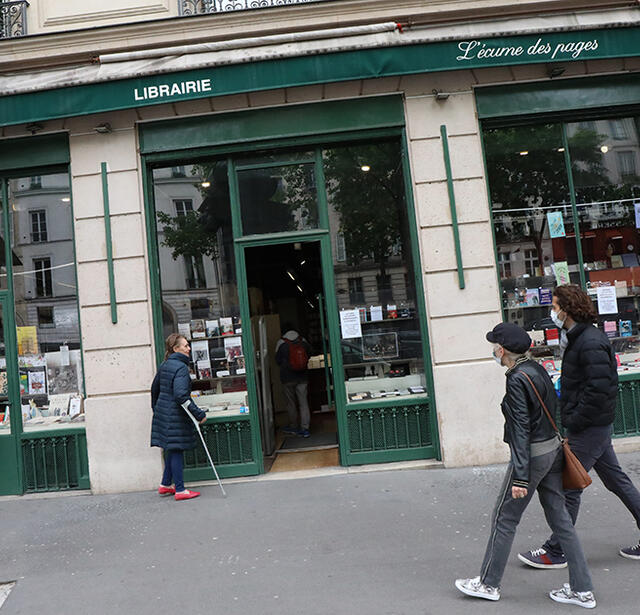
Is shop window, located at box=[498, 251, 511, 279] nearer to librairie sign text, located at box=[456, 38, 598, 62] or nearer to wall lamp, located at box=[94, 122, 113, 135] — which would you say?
librairie sign text, located at box=[456, 38, 598, 62]

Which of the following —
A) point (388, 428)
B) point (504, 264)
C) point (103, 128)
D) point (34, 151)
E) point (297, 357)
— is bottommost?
point (388, 428)

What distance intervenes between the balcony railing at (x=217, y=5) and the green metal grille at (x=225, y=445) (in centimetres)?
505

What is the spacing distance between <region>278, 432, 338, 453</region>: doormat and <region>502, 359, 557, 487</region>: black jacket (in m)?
4.97

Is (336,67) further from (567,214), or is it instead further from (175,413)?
(175,413)

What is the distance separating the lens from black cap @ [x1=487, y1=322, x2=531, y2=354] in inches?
141

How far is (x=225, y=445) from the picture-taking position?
22.6 feet

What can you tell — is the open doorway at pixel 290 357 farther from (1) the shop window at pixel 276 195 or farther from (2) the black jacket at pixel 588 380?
(2) the black jacket at pixel 588 380

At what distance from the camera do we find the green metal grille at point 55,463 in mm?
6918

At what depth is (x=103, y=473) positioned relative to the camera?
264 inches

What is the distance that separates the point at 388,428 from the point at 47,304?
445cm

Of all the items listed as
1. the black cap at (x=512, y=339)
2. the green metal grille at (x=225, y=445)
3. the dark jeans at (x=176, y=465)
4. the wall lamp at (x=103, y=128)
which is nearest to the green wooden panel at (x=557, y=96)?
the black cap at (x=512, y=339)

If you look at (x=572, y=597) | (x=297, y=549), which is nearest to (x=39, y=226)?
(x=297, y=549)

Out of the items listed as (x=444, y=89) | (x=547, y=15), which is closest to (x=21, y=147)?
(x=444, y=89)

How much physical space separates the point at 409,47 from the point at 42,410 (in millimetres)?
6131
